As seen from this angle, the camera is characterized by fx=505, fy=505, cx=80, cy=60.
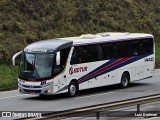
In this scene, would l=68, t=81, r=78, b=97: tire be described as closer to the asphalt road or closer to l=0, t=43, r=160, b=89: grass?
the asphalt road

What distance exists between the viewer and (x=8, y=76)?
97.1 feet

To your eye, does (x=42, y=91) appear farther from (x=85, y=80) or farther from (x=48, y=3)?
(x=48, y=3)

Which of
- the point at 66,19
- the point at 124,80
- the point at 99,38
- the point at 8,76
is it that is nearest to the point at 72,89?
the point at 99,38

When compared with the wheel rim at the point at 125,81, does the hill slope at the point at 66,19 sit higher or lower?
higher

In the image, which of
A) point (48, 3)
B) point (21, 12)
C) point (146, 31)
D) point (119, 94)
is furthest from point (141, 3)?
point (119, 94)

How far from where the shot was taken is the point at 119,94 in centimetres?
A: 2464

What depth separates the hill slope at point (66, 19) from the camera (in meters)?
35.4

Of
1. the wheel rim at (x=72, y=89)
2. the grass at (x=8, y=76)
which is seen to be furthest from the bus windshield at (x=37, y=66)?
the grass at (x=8, y=76)

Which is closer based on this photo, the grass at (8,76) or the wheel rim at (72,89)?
the wheel rim at (72,89)

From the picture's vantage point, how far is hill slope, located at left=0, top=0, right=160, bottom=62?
35375mm

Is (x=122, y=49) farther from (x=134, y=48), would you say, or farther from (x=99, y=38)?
(x=99, y=38)

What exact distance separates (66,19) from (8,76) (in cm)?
1207

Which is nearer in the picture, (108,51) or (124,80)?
(108,51)

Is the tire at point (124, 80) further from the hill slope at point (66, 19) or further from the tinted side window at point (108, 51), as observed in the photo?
the hill slope at point (66, 19)
